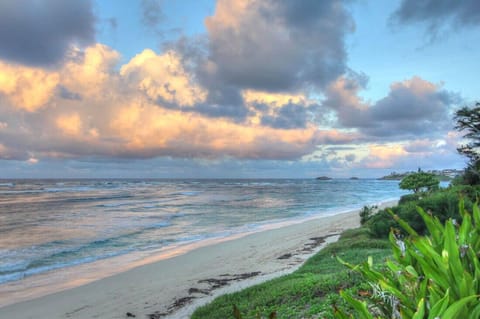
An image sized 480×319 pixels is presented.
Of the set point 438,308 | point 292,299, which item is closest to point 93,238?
point 292,299

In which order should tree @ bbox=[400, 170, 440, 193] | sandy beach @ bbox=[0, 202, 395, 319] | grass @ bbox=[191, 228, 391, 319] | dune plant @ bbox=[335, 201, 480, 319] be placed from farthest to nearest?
tree @ bbox=[400, 170, 440, 193] → sandy beach @ bbox=[0, 202, 395, 319] → grass @ bbox=[191, 228, 391, 319] → dune plant @ bbox=[335, 201, 480, 319]

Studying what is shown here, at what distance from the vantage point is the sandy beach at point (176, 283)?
892 centimetres

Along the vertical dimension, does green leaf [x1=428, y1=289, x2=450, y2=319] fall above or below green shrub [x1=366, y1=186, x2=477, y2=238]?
above

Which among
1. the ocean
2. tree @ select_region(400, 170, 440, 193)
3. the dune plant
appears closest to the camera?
the dune plant

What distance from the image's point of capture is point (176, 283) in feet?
36.3

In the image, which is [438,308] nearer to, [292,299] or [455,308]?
[455,308]

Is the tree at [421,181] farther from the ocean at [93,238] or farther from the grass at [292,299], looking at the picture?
the grass at [292,299]

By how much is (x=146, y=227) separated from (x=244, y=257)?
11.3 metres

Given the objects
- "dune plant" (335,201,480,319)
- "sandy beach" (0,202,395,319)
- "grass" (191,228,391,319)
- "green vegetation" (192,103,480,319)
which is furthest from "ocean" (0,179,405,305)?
"dune plant" (335,201,480,319)

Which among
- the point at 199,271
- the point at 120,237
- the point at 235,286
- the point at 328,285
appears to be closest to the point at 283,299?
the point at 328,285

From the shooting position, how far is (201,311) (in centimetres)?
706

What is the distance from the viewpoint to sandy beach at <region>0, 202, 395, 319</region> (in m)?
8.92

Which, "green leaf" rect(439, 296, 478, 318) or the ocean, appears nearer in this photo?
"green leaf" rect(439, 296, 478, 318)

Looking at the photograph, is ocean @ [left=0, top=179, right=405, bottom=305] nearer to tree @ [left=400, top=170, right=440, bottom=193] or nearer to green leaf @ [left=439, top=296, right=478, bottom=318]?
tree @ [left=400, top=170, right=440, bottom=193]
